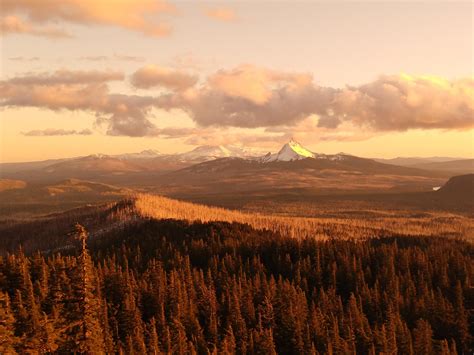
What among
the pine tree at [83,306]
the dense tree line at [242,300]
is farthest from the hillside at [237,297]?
the dense tree line at [242,300]

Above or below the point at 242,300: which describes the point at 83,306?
above

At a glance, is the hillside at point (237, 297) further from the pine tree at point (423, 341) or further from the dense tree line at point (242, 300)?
the dense tree line at point (242, 300)

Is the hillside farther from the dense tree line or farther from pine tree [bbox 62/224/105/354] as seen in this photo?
the dense tree line

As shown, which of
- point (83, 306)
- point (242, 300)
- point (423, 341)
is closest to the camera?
point (83, 306)

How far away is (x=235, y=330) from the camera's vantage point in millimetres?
87188

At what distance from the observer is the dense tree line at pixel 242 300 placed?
226 ft

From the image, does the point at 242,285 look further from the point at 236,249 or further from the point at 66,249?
the point at 66,249

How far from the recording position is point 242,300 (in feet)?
315

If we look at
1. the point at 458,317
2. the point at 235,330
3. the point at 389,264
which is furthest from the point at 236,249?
the point at 458,317

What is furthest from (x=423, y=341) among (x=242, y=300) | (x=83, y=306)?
(x=83, y=306)

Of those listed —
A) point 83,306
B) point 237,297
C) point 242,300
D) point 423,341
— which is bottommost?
point 423,341

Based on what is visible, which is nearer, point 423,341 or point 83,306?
point 83,306

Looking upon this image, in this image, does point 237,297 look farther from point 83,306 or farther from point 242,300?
point 83,306

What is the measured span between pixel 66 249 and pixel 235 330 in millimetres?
87982
